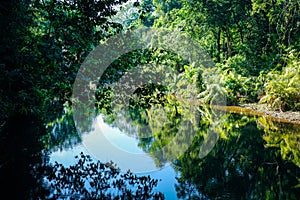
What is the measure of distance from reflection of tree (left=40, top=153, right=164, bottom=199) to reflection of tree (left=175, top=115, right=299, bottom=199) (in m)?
0.51

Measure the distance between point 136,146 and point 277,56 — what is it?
33.4 feet

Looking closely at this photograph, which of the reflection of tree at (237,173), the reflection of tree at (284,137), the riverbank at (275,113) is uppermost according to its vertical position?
the riverbank at (275,113)

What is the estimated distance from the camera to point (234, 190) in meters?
Answer: 3.88

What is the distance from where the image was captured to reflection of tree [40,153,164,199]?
11.4ft

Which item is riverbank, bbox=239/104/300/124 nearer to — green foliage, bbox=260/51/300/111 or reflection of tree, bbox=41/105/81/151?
green foliage, bbox=260/51/300/111

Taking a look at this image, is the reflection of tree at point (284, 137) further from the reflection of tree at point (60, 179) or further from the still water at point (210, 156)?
the reflection of tree at point (60, 179)

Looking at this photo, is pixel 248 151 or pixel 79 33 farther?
pixel 248 151

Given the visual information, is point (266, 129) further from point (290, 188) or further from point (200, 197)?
point (200, 197)

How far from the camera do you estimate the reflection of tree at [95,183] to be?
11.4ft

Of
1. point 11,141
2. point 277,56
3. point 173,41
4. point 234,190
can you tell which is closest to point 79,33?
point 234,190

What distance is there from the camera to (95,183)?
379 cm

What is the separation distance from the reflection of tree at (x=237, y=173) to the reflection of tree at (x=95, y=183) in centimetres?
51

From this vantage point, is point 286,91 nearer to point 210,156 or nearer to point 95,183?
point 210,156

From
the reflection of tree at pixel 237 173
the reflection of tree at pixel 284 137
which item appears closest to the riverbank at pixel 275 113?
the reflection of tree at pixel 284 137
